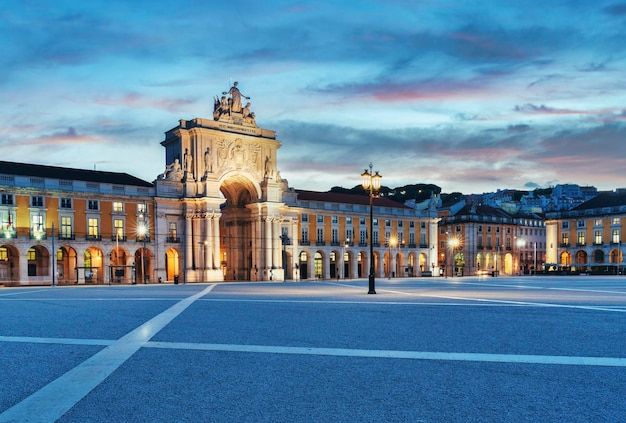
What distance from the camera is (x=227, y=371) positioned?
889cm

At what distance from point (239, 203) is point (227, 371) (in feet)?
221

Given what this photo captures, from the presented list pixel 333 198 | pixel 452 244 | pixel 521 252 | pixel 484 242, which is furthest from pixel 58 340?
pixel 521 252

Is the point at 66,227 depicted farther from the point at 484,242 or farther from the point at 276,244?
the point at 484,242

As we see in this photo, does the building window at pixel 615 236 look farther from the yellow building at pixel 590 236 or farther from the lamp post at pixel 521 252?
the lamp post at pixel 521 252

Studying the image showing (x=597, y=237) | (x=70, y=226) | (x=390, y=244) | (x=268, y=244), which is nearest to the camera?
(x=70, y=226)

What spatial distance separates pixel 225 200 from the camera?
226 ft

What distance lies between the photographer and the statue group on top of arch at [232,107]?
6981 cm

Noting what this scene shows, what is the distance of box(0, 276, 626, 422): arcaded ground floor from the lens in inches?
265

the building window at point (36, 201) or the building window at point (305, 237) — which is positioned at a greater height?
the building window at point (36, 201)

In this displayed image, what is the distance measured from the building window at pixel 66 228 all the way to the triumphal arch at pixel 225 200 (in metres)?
9.49

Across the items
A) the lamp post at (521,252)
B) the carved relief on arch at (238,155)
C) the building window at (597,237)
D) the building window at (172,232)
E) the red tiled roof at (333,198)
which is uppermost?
the carved relief on arch at (238,155)

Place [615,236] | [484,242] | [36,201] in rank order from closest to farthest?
[36,201] < [615,236] < [484,242]

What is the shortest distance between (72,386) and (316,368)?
148 inches

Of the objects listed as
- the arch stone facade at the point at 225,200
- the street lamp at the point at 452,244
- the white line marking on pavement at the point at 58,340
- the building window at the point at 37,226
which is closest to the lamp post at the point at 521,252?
the street lamp at the point at 452,244
